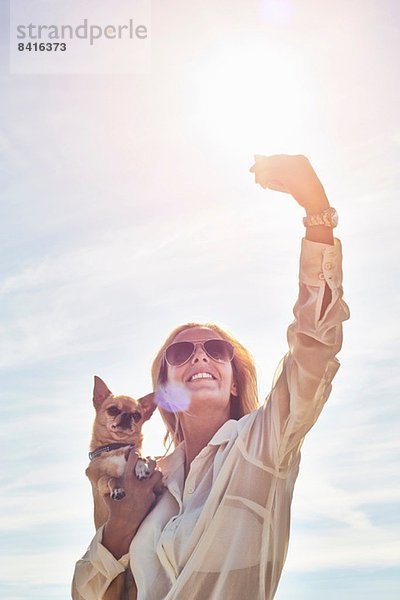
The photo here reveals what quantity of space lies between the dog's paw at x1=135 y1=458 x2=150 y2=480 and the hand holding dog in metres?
0.05

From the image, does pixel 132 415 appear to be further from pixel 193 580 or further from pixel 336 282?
pixel 336 282

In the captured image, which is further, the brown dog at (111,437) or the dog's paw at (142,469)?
the brown dog at (111,437)

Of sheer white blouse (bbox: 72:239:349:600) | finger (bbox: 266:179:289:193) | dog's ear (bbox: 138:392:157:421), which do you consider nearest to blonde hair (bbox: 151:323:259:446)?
sheer white blouse (bbox: 72:239:349:600)

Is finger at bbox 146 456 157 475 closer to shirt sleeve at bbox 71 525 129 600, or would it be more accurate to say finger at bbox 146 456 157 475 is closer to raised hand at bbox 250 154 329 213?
shirt sleeve at bbox 71 525 129 600

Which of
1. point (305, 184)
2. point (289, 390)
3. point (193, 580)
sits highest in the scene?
point (305, 184)

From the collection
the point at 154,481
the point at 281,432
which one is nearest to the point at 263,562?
the point at 281,432

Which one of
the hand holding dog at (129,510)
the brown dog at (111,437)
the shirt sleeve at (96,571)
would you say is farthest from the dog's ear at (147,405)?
the shirt sleeve at (96,571)

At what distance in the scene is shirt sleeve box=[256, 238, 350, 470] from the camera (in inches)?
205

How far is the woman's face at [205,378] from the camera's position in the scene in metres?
6.46

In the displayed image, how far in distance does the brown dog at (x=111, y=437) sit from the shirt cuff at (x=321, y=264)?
275cm

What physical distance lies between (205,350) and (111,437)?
2.29 metres

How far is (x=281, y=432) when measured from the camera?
542 cm

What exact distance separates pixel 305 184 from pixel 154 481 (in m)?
2.84

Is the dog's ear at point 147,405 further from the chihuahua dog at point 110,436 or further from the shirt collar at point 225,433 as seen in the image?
the shirt collar at point 225,433
